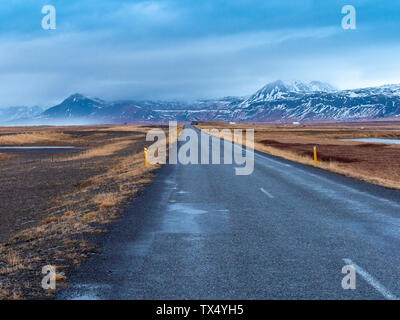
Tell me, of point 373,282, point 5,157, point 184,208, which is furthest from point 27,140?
point 373,282

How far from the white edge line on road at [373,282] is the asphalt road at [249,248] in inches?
0.5

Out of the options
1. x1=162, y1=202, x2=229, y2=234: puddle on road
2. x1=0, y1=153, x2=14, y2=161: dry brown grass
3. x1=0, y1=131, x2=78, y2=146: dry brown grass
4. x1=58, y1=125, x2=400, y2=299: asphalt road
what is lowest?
Answer: x1=0, y1=153, x2=14, y2=161: dry brown grass

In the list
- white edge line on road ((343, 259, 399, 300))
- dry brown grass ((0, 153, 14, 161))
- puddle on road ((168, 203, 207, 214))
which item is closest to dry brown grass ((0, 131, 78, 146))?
dry brown grass ((0, 153, 14, 161))

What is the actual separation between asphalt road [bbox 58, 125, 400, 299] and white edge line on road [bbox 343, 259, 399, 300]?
0.01 metres

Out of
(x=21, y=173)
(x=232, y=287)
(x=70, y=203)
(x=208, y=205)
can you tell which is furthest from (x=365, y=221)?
(x=21, y=173)

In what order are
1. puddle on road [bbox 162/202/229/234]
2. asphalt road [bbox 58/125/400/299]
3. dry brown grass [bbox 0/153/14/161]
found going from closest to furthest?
asphalt road [bbox 58/125/400/299] < puddle on road [bbox 162/202/229/234] < dry brown grass [bbox 0/153/14/161]

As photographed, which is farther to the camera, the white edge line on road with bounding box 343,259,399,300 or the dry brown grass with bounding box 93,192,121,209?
the dry brown grass with bounding box 93,192,121,209

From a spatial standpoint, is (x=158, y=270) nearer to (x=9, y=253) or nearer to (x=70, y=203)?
(x=9, y=253)

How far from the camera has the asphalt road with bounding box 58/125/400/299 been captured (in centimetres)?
589

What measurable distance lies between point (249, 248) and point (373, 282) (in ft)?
8.06

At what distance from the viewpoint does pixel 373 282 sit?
610 centimetres

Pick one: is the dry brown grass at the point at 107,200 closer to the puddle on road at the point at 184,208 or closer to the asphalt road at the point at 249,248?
the asphalt road at the point at 249,248

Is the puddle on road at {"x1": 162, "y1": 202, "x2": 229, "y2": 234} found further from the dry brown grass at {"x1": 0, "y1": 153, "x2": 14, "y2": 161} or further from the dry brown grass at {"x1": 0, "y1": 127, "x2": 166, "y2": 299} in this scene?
the dry brown grass at {"x1": 0, "y1": 153, "x2": 14, "y2": 161}
